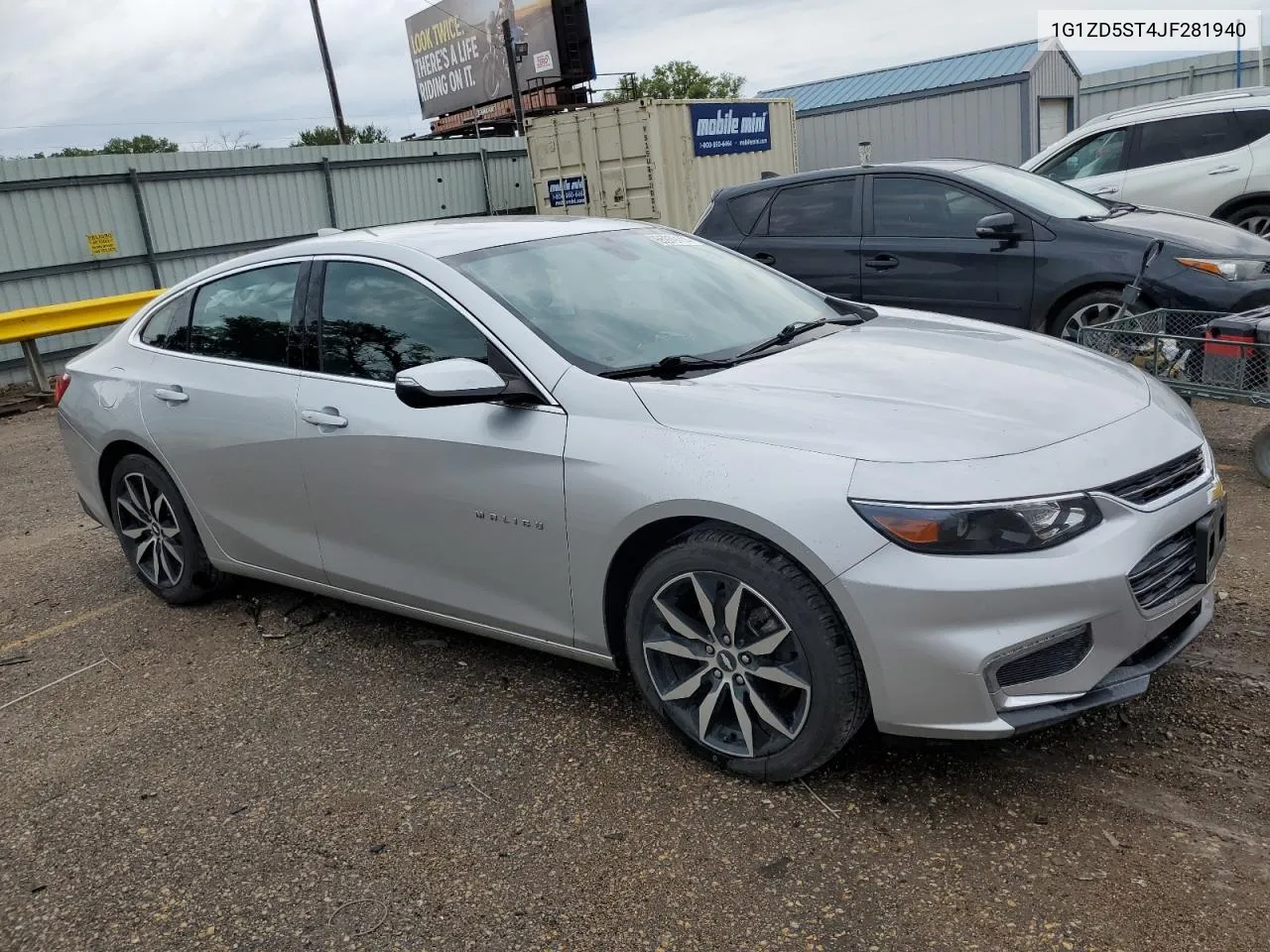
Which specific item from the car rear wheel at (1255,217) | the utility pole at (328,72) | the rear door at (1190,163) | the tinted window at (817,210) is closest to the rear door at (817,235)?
the tinted window at (817,210)

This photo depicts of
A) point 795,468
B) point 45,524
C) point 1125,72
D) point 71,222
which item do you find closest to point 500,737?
point 795,468

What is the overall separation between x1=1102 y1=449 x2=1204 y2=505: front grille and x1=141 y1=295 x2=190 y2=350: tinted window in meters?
3.68

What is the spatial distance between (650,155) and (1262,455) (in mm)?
12263

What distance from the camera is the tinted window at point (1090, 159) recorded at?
33.3 ft

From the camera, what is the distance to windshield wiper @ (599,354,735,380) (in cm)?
330

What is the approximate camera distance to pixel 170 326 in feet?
15.6

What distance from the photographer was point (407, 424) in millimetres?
3596

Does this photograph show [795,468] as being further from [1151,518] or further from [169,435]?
[169,435]

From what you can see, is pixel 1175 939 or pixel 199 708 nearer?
pixel 1175 939

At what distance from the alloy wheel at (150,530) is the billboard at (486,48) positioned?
32.7 meters

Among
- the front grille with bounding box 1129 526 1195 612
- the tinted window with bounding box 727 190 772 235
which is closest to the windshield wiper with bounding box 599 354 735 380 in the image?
the front grille with bounding box 1129 526 1195 612

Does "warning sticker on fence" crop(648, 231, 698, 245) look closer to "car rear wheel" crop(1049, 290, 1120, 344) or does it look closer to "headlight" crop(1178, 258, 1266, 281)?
"car rear wheel" crop(1049, 290, 1120, 344)

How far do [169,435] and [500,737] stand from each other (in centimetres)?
205

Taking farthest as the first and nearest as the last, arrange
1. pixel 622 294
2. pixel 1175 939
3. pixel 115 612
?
pixel 115 612 < pixel 622 294 < pixel 1175 939
